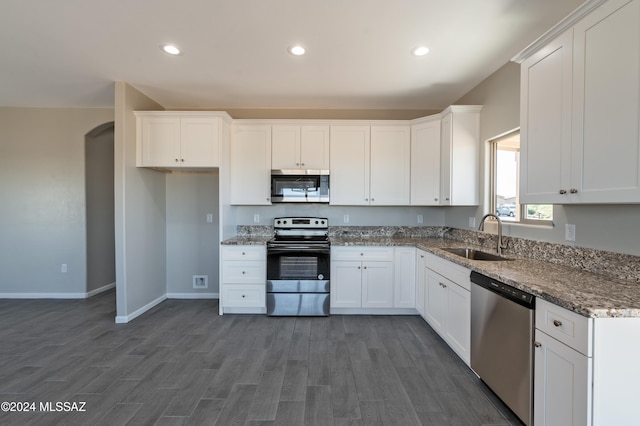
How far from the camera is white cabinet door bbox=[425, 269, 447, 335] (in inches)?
105

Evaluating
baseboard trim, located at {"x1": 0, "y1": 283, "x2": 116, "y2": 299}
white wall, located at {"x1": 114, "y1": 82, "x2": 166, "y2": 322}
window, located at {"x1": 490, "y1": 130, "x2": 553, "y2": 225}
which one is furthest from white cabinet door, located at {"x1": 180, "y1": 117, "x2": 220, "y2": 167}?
window, located at {"x1": 490, "y1": 130, "x2": 553, "y2": 225}

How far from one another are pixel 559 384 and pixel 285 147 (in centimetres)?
333

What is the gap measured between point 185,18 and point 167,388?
2.80 meters

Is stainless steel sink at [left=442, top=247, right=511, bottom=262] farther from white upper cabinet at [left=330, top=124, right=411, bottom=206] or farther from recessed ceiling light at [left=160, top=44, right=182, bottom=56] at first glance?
recessed ceiling light at [left=160, top=44, right=182, bottom=56]

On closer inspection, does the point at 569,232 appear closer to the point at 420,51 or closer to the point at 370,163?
the point at 420,51

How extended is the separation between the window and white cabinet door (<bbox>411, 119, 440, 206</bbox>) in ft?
2.04

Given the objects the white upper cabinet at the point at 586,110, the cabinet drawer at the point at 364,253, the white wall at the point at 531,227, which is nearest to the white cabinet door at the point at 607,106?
the white upper cabinet at the point at 586,110

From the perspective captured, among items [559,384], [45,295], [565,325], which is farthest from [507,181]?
[45,295]

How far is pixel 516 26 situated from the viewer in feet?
7.00

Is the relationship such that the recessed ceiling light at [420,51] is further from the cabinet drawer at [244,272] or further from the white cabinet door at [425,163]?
the cabinet drawer at [244,272]

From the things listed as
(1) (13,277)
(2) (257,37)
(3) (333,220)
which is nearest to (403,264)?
(3) (333,220)

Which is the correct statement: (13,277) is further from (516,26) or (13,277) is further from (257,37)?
(516,26)

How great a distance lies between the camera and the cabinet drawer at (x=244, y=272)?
11.1ft

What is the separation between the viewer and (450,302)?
250 cm
